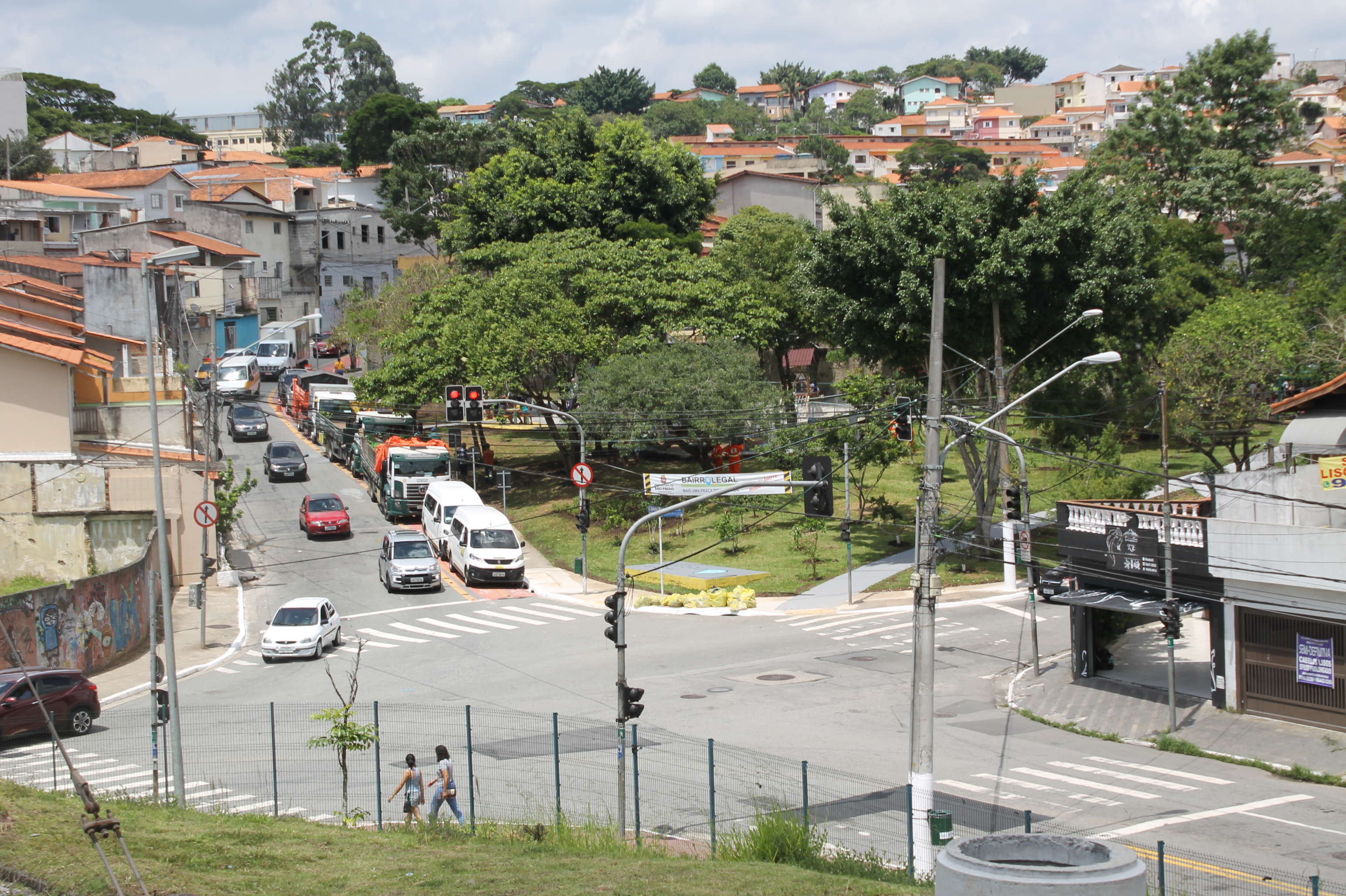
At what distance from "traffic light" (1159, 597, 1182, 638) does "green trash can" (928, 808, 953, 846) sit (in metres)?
11.6

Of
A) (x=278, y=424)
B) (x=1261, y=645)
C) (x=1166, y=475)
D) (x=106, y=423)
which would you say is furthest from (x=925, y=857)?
(x=278, y=424)

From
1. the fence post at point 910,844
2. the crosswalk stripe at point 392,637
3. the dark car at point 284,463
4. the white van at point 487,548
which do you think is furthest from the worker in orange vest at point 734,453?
the fence post at point 910,844

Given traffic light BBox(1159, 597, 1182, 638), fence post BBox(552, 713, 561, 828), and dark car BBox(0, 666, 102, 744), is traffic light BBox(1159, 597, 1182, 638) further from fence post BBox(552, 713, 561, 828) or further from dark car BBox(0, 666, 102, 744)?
dark car BBox(0, 666, 102, 744)

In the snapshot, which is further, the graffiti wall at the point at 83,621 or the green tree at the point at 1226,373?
the green tree at the point at 1226,373

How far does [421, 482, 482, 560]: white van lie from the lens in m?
40.2

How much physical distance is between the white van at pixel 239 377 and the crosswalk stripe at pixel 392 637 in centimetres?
3498

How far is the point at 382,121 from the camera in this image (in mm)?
109750

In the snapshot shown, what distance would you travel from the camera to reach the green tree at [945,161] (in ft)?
373

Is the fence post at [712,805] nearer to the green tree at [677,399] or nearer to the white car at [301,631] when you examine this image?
the white car at [301,631]

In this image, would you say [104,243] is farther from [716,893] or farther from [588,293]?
[716,893]

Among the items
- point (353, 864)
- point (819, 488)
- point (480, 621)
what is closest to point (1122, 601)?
point (819, 488)

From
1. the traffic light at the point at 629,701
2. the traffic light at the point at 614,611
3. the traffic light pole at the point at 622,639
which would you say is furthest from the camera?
the traffic light at the point at 614,611

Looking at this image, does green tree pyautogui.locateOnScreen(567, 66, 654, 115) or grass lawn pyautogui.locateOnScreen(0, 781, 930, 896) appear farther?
green tree pyautogui.locateOnScreen(567, 66, 654, 115)

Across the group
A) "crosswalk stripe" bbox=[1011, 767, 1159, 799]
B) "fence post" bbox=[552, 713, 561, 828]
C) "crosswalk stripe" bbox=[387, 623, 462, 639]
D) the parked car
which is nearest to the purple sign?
"crosswalk stripe" bbox=[1011, 767, 1159, 799]
